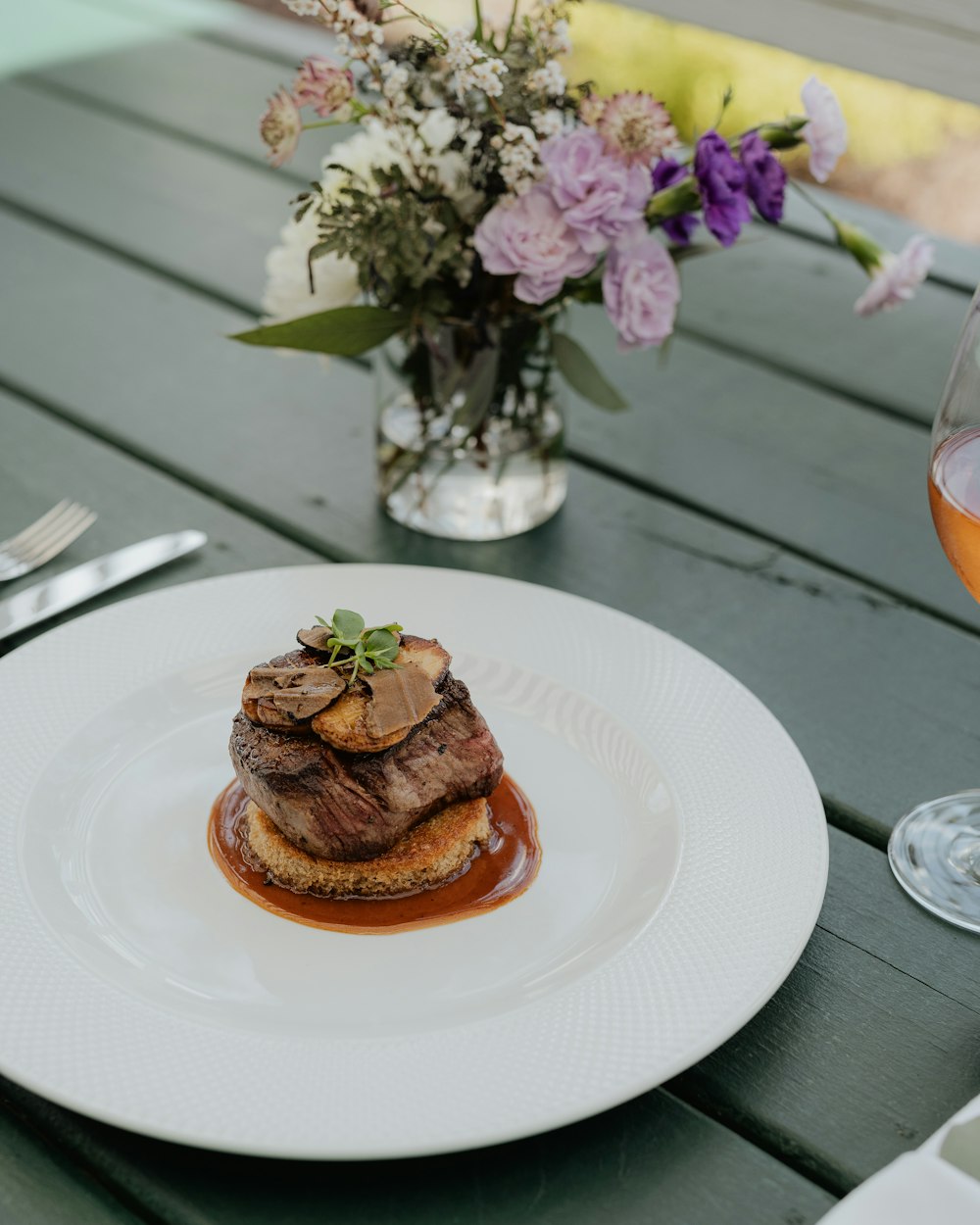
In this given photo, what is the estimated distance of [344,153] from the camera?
1.55 metres

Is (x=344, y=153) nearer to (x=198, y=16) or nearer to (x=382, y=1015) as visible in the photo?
(x=382, y=1015)

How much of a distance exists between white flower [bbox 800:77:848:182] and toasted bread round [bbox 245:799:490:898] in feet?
2.47

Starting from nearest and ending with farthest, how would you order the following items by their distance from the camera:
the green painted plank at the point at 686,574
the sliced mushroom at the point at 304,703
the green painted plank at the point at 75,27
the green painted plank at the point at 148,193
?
the green painted plank at the point at 686,574 → the sliced mushroom at the point at 304,703 → the green painted plank at the point at 148,193 → the green painted plank at the point at 75,27

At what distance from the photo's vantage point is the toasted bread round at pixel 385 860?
1155 millimetres

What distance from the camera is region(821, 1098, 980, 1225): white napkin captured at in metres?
0.80

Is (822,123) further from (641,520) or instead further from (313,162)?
(313,162)

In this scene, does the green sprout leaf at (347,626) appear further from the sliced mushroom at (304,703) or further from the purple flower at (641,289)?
the purple flower at (641,289)

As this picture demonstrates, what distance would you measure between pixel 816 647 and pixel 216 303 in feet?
3.64

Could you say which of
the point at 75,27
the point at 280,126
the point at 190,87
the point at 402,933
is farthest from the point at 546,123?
the point at 75,27

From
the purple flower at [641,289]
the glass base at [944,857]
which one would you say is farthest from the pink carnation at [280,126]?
the glass base at [944,857]

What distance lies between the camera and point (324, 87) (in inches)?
55.1

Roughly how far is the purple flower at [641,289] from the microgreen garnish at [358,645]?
0.47 m

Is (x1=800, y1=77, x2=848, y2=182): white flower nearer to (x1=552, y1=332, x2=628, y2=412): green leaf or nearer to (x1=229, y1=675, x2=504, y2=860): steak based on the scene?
(x1=552, y1=332, x2=628, y2=412): green leaf

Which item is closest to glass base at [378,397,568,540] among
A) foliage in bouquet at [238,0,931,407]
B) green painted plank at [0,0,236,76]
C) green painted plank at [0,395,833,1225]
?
foliage in bouquet at [238,0,931,407]
